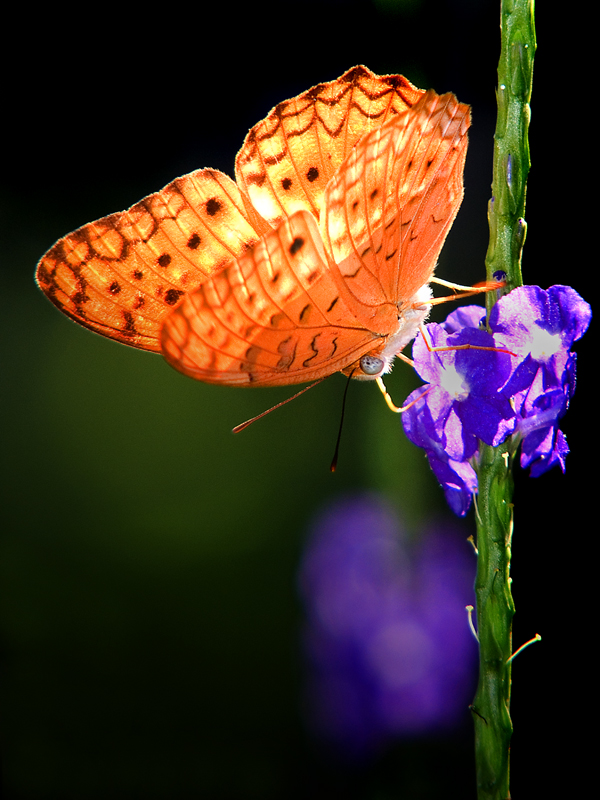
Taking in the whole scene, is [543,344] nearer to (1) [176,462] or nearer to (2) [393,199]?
(2) [393,199]

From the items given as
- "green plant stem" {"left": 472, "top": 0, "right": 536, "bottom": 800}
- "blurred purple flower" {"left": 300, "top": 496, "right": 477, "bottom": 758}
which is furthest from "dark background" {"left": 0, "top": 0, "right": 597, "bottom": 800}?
"green plant stem" {"left": 472, "top": 0, "right": 536, "bottom": 800}

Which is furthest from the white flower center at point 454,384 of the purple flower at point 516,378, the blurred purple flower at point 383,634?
the blurred purple flower at point 383,634

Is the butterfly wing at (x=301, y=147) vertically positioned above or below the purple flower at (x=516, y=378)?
above

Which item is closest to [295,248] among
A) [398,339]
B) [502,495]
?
[398,339]

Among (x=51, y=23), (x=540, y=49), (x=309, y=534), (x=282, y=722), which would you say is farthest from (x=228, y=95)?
(x=282, y=722)

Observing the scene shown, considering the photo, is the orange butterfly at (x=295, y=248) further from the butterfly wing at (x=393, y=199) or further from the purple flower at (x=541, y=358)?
the purple flower at (x=541, y=358)

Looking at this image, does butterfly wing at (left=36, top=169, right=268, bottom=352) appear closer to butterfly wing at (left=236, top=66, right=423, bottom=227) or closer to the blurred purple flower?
butterfly wing at (left=236, top=66, right=423, bottom=227)
